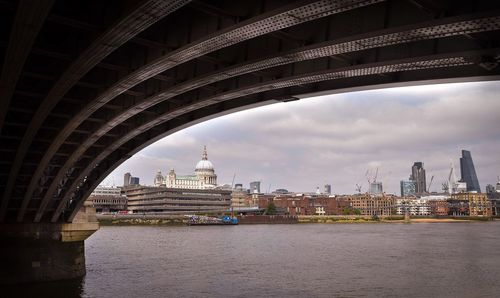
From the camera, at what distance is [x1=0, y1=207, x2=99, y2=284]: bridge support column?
Answer: 3120 cm

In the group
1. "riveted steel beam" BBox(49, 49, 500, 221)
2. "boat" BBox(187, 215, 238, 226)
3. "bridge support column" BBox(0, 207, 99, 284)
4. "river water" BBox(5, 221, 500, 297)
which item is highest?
"riveted steel beam" BBox(49, 49, 500, 221)

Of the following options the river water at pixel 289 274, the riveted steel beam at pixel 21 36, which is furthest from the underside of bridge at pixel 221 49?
the river water at pixel 289 274

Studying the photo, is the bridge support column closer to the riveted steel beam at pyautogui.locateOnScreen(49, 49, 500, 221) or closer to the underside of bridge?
the underside of bridge

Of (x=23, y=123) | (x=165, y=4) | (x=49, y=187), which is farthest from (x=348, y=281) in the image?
(x=165, y=4)

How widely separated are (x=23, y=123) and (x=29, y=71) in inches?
223

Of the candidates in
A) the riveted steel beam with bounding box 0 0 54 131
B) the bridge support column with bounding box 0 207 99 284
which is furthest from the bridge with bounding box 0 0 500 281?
the bridge support column with bounding box 0 207 99 284

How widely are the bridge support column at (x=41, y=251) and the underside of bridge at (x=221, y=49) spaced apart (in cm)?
1186

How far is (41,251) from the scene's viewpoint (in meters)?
33.3

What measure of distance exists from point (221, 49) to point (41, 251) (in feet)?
81.1

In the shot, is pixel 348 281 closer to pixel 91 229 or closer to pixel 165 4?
pixel 91 229

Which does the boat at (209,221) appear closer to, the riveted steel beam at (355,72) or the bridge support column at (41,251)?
the bridge support column at (41,251)

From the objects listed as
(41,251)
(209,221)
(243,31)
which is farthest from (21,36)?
(209,221)

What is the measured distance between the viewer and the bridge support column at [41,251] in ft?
102

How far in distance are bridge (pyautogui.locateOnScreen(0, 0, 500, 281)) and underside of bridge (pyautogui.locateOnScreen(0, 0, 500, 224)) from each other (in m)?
0.04
